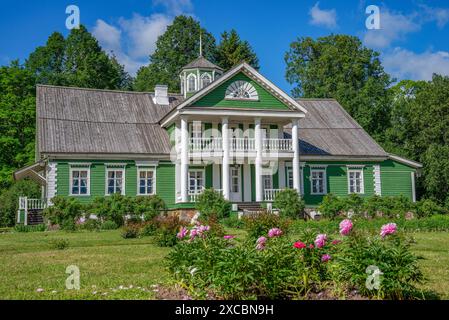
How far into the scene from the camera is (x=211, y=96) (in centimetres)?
2795

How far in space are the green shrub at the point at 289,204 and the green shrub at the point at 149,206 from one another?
5572 mm

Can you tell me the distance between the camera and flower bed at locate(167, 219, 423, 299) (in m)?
6.88

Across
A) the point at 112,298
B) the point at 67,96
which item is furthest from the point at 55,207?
the point at 112,298

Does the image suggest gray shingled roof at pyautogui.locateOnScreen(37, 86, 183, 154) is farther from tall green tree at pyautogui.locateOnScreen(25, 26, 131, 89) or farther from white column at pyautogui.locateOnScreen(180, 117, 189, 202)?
tall green tree at pyautogui.locateOnScreen(25, 26, 131, 89)

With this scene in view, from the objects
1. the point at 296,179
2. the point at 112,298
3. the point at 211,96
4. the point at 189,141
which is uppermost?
the point at 211,96

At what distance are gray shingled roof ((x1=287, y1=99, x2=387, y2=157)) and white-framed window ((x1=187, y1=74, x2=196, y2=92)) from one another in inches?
253

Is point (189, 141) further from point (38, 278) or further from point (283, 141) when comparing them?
point (38, 278)

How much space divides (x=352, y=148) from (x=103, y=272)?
2417 cm

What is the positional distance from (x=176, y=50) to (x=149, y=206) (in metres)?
31.6

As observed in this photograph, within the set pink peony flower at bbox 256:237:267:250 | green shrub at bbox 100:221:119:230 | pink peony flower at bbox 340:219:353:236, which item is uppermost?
pink peony flower at bbox 340:219:353:236

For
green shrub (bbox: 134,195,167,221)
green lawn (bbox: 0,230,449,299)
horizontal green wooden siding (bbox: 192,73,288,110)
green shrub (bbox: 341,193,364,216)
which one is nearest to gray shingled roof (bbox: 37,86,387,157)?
green shrub (bbox: 134,195,167,221)

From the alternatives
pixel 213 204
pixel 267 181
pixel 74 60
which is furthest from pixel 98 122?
pixel 74 60

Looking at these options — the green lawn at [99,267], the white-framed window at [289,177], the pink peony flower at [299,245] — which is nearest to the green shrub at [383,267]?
the pink peony flower at [299,245]

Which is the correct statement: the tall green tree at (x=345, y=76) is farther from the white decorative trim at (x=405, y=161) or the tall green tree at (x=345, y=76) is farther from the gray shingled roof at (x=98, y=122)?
the gray shingled roof at (x=98, y=122)
